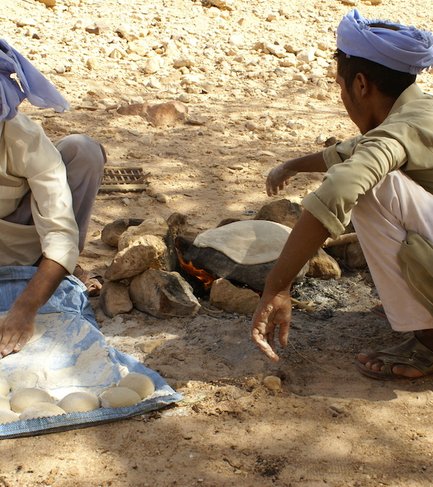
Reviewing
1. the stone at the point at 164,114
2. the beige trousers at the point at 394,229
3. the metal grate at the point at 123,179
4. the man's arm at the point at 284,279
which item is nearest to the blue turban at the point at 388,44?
the beige trousers at the point at 394,229

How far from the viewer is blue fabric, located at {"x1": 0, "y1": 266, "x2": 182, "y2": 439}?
2740 mm

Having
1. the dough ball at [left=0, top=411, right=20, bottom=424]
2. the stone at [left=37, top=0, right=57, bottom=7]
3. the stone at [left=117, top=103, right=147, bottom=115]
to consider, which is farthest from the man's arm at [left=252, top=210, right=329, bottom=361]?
the stone at [left=37, top=0, right=57, bottom=7]

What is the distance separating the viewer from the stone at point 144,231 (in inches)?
155

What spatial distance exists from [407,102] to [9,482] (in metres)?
1.86

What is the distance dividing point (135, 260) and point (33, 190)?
Result: 1.87ft

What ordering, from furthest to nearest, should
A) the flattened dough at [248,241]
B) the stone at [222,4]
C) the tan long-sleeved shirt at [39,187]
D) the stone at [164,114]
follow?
the stone at [222,4]
the stone at [164,114]
the flattened dough at [248,241]
the tan long-sleeved shirt at [39,187]

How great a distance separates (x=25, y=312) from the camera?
10.5 feet

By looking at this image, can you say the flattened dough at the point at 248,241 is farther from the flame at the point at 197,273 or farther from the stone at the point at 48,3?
the stone at the point at 48,3

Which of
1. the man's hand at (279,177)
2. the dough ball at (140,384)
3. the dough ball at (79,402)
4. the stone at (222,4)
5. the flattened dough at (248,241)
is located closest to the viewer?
the dough ball at (79,402)

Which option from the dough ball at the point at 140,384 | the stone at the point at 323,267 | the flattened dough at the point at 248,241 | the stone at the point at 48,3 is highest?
the dough ball at the point at 140,384

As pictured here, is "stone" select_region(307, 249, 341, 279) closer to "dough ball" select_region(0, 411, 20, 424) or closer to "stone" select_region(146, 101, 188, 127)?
"dough ball" select_region(0, 411, 20, 424)

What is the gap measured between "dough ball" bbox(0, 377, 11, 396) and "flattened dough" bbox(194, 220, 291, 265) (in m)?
1.18

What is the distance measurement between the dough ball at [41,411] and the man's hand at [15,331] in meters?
0.44

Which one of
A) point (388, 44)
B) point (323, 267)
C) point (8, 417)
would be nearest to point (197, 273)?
point (323, 267)
